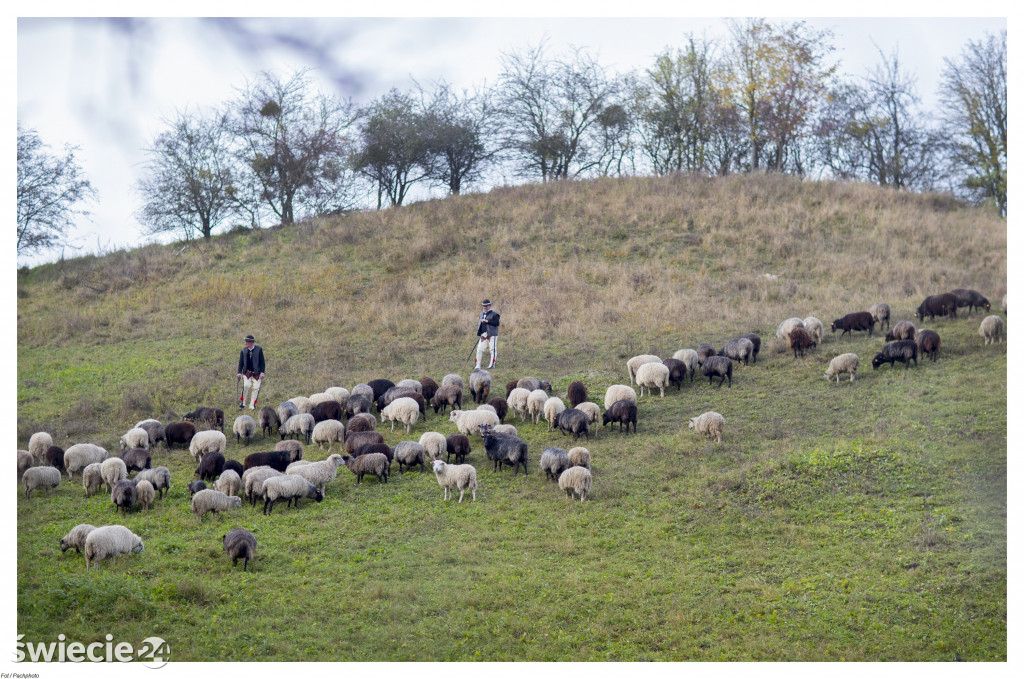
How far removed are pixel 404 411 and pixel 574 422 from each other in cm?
385

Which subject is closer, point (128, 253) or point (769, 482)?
point (769, 482)

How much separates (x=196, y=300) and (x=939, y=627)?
28.6m

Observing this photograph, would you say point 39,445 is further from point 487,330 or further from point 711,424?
point 711,424

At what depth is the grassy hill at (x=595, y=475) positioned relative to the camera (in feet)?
31.8

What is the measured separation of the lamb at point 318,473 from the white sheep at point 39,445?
626cm

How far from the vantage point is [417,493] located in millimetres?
14016

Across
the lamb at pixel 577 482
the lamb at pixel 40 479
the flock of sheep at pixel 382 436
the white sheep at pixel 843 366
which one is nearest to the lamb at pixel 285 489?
the flock of sheep at pixel 382 436

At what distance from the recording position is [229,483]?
13.8m

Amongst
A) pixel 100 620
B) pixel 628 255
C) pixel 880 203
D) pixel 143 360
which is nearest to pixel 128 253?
pixel 143 360

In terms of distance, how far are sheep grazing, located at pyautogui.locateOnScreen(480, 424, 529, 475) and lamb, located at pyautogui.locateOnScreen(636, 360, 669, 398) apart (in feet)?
17.1

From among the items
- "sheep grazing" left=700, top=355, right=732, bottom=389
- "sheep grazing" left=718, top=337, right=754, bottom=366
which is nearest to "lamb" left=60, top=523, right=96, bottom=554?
"sheep grazing" left=700, top=355, right=732, bottom=389

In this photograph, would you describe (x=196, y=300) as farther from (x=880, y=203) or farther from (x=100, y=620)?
(x=880, y=203)

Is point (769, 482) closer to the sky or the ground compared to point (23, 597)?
closer to the sky

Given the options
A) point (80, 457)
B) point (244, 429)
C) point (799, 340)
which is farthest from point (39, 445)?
point (799, 340)
